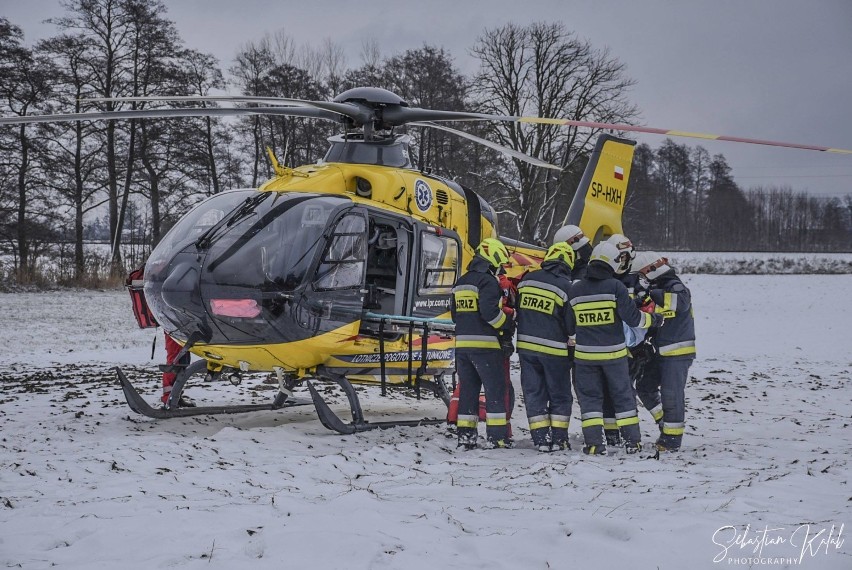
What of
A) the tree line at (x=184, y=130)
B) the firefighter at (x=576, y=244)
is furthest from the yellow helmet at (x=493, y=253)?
the tree line at (x=184, y=130)

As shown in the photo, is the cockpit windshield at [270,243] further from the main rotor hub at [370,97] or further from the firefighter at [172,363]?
the main rotor hub at [370,97]

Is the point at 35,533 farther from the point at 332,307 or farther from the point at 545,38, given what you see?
the point at 545,38

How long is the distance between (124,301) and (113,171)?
727 centimetres

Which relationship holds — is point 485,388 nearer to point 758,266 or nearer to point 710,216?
point 758,266

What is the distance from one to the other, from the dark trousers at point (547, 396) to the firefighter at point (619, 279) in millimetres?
421

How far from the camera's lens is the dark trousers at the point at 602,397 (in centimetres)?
640

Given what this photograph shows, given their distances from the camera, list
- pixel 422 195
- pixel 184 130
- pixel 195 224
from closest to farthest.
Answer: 1. pixel 195 224
2. pixel 422 195
3. pixel 184 130

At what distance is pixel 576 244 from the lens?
25.2 ft

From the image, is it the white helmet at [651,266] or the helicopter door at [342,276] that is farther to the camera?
the white helmet at [651,266]

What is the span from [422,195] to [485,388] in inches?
105

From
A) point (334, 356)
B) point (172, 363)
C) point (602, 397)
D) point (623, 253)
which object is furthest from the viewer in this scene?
point (172, 363)

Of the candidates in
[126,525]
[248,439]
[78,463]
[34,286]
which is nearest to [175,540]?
[126,525]

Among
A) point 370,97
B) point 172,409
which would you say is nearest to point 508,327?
point 370,97

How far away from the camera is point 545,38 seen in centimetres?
2827
